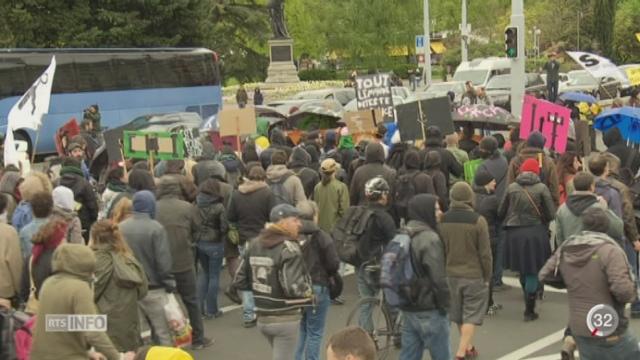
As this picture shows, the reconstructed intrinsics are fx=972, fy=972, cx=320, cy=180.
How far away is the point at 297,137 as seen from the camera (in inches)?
682

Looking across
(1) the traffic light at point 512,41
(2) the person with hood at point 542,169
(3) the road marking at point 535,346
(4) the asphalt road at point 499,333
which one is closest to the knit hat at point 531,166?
(2) the person with hood at point 542,169

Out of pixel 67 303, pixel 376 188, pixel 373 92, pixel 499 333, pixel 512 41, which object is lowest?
pixel 499 333

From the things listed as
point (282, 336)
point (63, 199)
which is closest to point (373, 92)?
point (63, 199)

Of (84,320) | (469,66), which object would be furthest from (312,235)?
(469,66)

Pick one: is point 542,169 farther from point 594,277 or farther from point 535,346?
point 594,277

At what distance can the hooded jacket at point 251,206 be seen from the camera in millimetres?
9641

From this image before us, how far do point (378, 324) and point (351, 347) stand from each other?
440 centimetres

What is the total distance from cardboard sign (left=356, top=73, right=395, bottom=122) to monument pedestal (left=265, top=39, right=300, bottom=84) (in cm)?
2995

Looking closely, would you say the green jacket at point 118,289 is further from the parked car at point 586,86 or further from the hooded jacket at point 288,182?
the parked car at point 586,86

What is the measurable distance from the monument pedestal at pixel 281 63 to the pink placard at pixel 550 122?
33.7 metres

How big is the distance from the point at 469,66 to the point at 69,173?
1101 inches

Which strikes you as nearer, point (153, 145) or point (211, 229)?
point (211, 229)

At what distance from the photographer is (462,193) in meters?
8.01

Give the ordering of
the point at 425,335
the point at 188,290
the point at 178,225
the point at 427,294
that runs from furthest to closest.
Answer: the point at 188,290 → the point at 178,225 → the point at 425,335 → the point at 427,294
